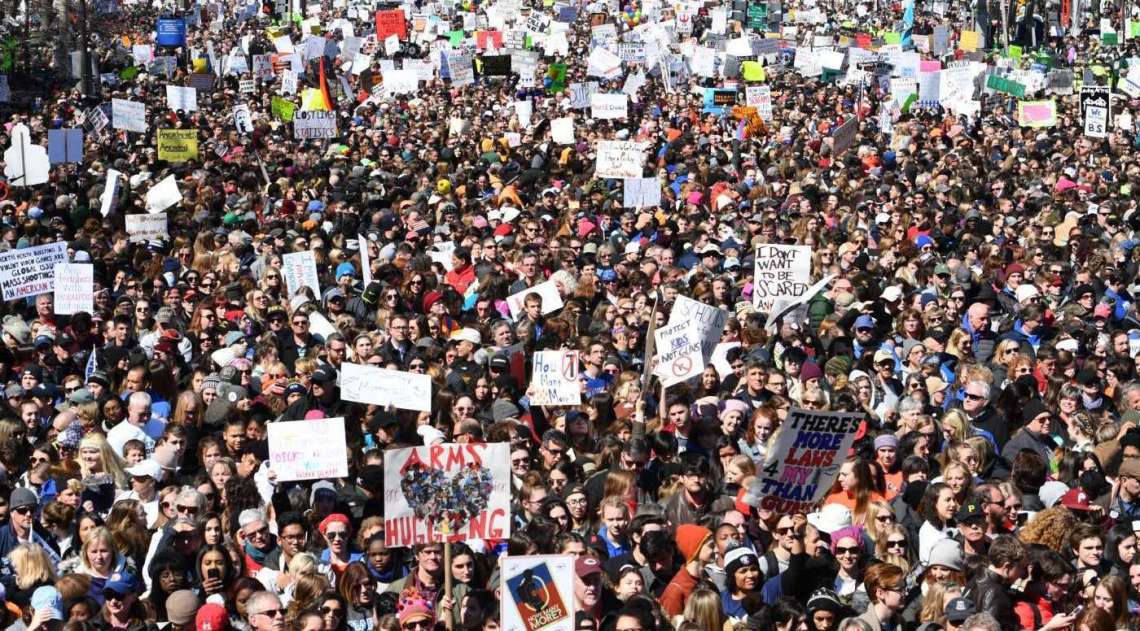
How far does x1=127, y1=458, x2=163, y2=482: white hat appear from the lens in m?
9.98

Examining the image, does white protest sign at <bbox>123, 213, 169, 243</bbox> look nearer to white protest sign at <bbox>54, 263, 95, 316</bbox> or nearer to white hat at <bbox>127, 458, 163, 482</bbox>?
white protest sign at <bbox>54, 263, 95, 316</bbox>

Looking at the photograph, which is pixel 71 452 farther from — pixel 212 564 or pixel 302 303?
pixel 302 303

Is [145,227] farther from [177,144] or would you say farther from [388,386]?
[388,386]

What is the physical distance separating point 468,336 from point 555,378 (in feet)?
4.96

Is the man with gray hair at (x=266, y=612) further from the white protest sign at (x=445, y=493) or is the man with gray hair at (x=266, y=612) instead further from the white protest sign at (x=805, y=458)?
the white protest sign at (x=805, y=458)

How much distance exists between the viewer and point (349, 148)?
26.5 metres

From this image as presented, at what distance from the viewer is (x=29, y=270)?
48.9ft

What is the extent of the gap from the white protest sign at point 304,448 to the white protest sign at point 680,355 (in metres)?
2.40

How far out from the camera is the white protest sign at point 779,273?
14281 millimetres

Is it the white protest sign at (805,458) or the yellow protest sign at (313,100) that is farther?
the yellow protest sign at (313,100)

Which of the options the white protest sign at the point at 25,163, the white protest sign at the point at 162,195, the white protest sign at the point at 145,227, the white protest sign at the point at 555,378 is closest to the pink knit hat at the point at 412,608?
the white protest sign at the point at 555,378

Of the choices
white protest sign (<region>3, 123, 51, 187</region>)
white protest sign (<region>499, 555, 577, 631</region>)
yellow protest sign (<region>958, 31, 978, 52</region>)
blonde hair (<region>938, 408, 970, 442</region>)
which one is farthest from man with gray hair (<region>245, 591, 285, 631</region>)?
yellow protest sign (<region>958, 31, 978, 52</region>)

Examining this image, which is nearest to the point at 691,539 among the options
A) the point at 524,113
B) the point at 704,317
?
the point at 704,317

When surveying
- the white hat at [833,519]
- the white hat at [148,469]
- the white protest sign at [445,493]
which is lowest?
the white hat at [148,469]
